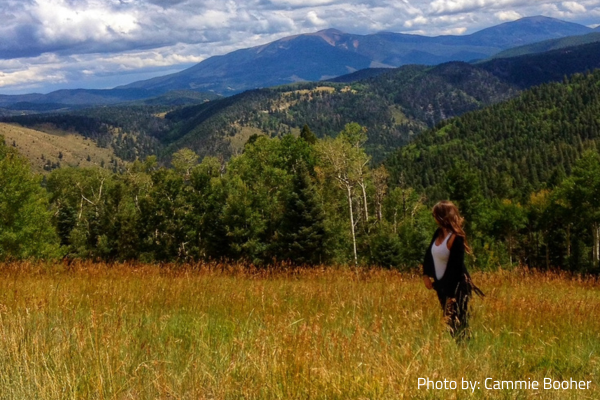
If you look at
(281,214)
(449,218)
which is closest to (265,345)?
(449,218)

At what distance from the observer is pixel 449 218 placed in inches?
193

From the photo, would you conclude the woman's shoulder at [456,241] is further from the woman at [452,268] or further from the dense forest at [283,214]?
the dense forest at [283,214]

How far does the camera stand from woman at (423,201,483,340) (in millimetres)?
4871

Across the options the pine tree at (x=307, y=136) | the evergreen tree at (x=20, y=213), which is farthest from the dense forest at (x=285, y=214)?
the pine tree at (x=307, y=136)

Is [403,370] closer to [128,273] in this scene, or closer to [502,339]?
[502,339]

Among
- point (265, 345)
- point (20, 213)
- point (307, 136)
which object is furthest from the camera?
point (307, 136)

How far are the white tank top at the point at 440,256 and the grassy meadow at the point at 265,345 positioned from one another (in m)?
0.52

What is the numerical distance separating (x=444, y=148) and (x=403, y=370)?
207 m

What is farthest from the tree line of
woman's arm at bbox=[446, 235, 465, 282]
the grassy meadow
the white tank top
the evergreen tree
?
woman's arm at bbox=[446, 235, 465, 282]

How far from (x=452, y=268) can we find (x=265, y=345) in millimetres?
2338

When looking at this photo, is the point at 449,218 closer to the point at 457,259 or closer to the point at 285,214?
the point at 457,259

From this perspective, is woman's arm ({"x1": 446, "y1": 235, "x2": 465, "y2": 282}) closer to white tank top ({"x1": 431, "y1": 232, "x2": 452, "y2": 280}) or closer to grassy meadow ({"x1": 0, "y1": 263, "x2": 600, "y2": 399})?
white tank top ({"x1": 431, "y1": 232, "x2": 452, "y2": 280})

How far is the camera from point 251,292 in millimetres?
6676

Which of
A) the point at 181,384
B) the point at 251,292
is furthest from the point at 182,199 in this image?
the point at 181,384
